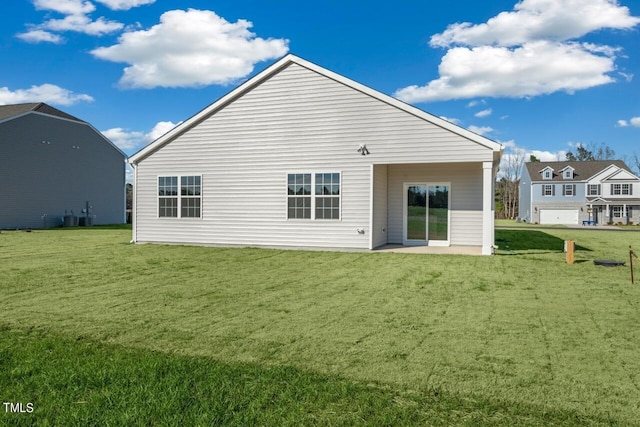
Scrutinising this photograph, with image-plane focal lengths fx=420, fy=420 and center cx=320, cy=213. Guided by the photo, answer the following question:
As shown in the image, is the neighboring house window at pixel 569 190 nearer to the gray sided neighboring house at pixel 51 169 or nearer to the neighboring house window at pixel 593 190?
the neighboring house window at pixel 593 190

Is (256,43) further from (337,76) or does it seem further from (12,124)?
(12,124)

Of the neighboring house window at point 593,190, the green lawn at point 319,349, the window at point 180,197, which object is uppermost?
the neighboring house window at point 593,190

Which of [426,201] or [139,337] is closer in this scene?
[139,337]

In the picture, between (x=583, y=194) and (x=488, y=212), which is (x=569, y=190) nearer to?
(x=583, y=194)

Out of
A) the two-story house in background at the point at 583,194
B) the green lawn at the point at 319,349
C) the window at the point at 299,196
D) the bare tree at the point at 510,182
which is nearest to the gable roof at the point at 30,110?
the window at the point at 299,196

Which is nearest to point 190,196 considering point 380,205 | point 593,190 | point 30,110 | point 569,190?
point 380,205

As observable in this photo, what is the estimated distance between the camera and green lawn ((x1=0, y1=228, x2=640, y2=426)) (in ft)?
9.57

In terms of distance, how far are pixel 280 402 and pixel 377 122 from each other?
10966 mm

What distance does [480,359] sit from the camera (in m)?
3.92

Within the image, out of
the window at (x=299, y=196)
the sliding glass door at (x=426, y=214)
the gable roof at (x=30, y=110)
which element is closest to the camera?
the window at (x=299, y=196)

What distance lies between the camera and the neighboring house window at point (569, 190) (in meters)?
47.9

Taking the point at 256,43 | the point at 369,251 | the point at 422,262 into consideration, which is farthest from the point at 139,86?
the point at 422,262

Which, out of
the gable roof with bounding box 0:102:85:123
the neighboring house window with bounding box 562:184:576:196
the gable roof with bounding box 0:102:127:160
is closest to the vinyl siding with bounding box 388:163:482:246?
the gable roof with bounding box 0:102:127:160

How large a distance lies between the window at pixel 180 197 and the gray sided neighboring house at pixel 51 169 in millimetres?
15833
